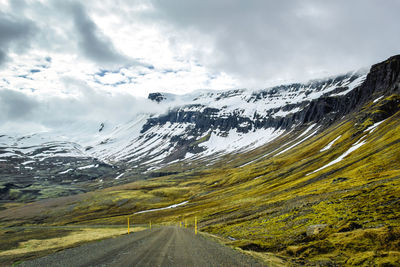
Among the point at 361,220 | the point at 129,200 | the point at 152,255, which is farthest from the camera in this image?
the point at 129,200

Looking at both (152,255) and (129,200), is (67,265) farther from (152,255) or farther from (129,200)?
(129,200)

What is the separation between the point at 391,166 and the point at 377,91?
474 ft

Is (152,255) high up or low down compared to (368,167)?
down

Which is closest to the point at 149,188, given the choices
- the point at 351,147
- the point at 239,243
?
the point at 351,147

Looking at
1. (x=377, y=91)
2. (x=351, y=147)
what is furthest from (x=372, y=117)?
(x=377, y=91)

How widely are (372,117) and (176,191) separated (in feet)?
380

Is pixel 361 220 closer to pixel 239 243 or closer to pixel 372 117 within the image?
pixel 239 243

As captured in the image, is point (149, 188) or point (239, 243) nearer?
point (239, 243)

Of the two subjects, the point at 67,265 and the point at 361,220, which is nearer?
the point at 67,265

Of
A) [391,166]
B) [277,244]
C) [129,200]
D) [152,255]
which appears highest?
[129,200]

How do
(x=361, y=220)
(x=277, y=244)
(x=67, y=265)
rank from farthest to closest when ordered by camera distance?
(x=277, y=244), (x=361, y=220), (x=67, y=265)

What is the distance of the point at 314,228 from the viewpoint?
20703mm

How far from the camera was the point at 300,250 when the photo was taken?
16.9 metres

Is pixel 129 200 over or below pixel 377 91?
below
